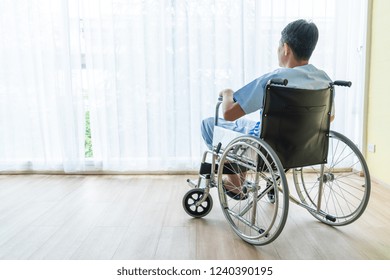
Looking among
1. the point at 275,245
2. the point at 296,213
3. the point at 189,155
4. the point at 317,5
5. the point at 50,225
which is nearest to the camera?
the point at 275,245

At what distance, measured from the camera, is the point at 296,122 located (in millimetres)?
1608

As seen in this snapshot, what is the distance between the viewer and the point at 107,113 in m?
2.94

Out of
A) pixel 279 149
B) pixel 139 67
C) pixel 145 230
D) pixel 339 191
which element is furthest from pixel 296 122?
pixel 139 67

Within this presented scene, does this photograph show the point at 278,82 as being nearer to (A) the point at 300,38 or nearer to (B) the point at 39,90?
(A) the point at 300,38

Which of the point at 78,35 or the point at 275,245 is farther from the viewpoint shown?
the point at 78,35

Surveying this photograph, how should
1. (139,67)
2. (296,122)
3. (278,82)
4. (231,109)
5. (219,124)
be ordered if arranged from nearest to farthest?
Answer: (278,82)
(296,122)
(231,109)
(219,124)
(139,67)

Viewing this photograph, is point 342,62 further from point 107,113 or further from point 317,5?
point 107,113

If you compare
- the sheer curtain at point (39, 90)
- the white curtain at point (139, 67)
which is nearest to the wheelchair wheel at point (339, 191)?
the white curtain at point (139, 67)

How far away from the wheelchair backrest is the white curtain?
1.27 m

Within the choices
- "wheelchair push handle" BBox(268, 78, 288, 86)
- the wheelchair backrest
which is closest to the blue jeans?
the wheelchair backrest

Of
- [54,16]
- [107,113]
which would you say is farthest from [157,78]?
[54,16]

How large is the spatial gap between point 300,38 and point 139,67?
1.52 meters

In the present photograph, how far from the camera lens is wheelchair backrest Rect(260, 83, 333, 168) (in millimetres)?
1546

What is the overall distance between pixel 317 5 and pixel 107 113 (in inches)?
72.1
